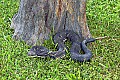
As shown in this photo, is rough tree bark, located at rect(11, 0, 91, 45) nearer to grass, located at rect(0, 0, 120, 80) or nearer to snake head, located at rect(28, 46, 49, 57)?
grass, located at rect(0, 0, 120, 80)

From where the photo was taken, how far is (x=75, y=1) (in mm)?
4570

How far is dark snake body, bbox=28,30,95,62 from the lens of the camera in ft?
14.4

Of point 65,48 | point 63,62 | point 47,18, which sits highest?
point 47,18

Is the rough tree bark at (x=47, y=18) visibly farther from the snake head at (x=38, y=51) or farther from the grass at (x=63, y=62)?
the snake head at (x=38, y=51)

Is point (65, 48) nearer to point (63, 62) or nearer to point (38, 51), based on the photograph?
point (63, 62)

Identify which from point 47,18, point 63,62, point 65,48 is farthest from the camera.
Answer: point 47,18

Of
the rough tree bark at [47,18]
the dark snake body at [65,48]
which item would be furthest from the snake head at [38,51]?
the rough tree bark at [47,18]

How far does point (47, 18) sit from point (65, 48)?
0.50 meters

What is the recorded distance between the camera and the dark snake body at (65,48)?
438 cm

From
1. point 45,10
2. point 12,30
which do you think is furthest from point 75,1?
point 12,30

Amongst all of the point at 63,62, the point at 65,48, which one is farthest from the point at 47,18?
the point at 63,62

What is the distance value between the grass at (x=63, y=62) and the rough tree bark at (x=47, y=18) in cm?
16

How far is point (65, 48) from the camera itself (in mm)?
4539

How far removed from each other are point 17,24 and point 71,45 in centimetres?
88
